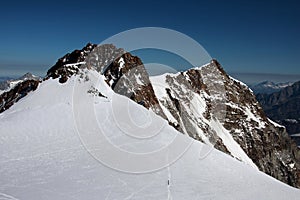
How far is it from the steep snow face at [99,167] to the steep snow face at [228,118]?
7288 cm

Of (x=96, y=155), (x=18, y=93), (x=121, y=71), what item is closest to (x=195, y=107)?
(x=121, y=71)

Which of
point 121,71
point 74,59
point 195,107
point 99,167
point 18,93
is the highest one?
point 195,107

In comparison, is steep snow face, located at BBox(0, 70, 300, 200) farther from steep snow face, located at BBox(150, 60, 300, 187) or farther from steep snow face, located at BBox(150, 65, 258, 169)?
steep snow face, located at BBox(150, 60, 300, 187)

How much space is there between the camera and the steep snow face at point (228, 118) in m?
106

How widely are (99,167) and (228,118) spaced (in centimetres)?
12288

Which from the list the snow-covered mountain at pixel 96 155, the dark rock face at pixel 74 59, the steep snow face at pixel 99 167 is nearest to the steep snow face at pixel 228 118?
the dark rock face at pixel 74 59

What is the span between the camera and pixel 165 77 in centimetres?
11788

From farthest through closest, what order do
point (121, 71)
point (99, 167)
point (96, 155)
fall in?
point (121, 71), point (96, 155), point (99, 167)

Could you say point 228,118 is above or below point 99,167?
above

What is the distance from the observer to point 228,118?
132 metres

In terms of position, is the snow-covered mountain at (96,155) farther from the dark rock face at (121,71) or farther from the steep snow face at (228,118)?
the steep snow face at (228,118)

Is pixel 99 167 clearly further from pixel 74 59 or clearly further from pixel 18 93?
pixel 74 59

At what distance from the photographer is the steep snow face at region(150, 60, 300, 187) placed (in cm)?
10581

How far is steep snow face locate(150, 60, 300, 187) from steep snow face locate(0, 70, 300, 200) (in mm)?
72876
